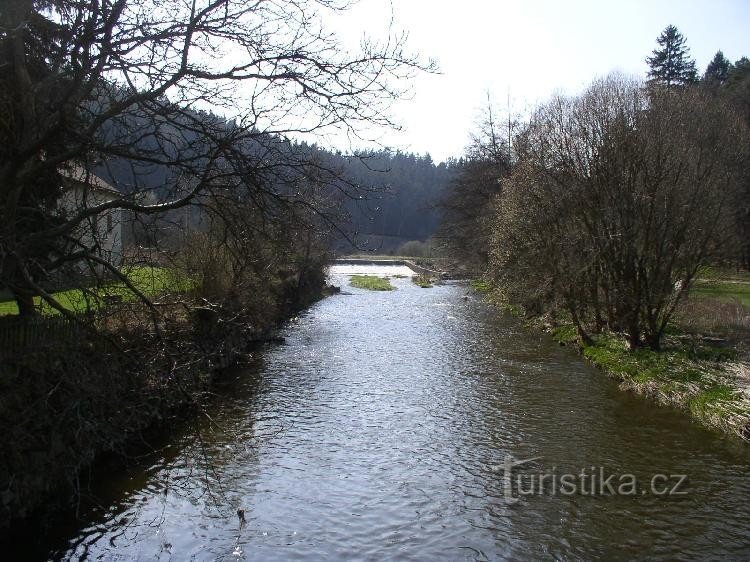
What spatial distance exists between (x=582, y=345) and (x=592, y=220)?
3.70 m

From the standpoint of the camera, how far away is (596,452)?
9.71 m

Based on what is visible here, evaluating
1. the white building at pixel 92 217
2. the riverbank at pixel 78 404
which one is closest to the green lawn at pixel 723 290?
the riverbank at pixel 78 404

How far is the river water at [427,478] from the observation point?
693cm

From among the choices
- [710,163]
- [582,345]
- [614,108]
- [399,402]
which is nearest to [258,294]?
[399,402]

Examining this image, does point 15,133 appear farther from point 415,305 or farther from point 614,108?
point 415,305

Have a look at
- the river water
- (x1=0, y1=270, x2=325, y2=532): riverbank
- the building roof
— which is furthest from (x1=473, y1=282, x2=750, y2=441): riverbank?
the building roof

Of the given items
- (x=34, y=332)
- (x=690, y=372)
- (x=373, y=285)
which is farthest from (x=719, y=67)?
(x=34, y=332)

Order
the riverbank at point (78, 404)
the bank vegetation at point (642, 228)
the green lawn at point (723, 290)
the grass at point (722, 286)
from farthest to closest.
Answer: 1. the green lawn at point (723, 290)
2. the grass at point (722, 286)
3. the bank vegetation at point (642, 228)
4. the riverbank at point (78, 404)

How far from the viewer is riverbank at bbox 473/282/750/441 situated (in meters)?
10.9

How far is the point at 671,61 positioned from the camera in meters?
45.8

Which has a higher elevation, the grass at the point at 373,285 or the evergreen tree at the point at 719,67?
the evergreen tree at the point at 719,67

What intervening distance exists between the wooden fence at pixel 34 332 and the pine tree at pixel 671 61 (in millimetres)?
46539

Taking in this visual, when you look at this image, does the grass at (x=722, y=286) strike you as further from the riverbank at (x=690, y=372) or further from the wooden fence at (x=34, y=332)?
the wooden fence at (x=34, y=332)

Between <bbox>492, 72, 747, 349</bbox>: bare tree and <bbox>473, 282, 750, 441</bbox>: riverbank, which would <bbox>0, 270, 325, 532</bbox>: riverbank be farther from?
<bbox>492, 72, 747, 349</bbox>: bare tree
